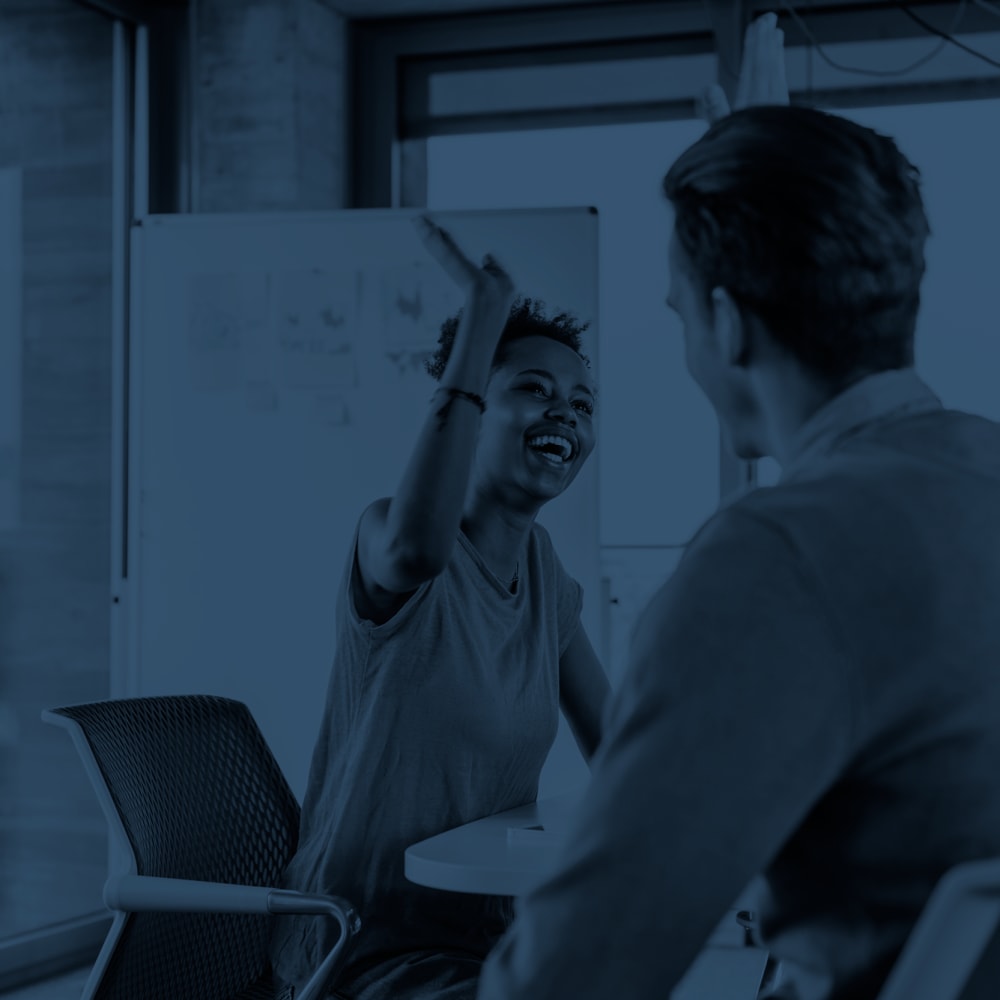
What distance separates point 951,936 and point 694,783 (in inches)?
4.8

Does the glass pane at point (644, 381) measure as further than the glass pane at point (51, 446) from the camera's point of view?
Yes

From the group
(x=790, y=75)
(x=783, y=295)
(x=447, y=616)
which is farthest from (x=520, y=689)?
(x=790, y=75)

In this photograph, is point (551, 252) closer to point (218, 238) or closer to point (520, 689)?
point (218, 238)

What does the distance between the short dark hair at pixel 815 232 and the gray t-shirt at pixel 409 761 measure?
1.04 meters

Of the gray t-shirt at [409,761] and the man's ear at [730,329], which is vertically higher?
the man's ear at [730,329]

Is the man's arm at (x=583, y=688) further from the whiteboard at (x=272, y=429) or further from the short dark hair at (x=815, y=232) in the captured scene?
the whiteboard at (x=272, y=429)

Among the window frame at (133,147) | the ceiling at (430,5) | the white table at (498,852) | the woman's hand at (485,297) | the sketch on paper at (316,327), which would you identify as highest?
the ceiling at (430,5)

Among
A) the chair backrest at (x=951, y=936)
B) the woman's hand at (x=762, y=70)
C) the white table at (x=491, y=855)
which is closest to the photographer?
the chair backrest at (x=951, y=936)

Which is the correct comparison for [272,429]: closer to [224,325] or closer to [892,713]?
[224,325]

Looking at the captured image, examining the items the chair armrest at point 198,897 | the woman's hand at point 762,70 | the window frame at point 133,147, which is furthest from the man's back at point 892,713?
the window frame at point 133,147

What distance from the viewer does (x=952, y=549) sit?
2.20 ft

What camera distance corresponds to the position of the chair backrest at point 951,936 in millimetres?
585

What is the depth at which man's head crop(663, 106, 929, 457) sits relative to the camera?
0.73 meters

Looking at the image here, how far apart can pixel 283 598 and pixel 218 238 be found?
3.03 feet
